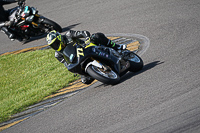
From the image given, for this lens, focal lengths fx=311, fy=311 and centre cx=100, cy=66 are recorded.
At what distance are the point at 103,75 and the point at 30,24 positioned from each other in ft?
22.5

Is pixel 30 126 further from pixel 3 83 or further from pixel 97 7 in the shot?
pixel 97 7

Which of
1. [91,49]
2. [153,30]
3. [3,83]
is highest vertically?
[91,49]

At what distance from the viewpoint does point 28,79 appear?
9.83 m

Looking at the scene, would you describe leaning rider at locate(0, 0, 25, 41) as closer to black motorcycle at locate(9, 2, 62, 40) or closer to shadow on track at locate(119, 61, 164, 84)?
black motorcycle at locate(9, 2, 62, 40)

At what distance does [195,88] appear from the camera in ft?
17.6

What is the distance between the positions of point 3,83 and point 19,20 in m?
3.29

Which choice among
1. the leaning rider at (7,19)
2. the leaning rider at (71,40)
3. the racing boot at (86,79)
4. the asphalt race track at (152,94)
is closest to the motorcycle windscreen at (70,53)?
the leaning rider at (71,40)

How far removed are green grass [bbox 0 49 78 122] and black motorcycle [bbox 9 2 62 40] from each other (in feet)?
3.71

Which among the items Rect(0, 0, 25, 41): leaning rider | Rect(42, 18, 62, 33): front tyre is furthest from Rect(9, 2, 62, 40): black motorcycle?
Rect(0, 0, 25, 41): leaning rider

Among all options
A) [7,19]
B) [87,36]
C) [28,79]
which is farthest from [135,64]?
[7,19]

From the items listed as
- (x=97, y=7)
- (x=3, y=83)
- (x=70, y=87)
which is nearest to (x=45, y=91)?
(x=70, y=87)

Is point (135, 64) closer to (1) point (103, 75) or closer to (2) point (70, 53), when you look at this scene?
(1) point (103, 75)

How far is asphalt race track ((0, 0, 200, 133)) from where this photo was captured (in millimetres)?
4941

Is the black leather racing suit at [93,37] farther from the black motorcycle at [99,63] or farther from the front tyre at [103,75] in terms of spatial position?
the front tyre at [103,75]
